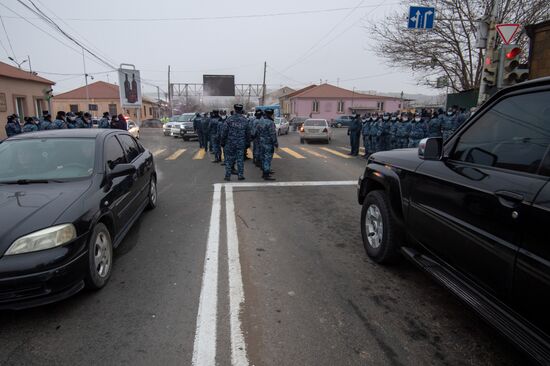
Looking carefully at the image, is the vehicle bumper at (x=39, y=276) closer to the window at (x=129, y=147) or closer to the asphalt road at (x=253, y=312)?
the asphalt road at (x=253, y=312)

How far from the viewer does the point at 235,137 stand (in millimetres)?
9055

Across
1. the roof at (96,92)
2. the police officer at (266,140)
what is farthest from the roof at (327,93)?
the police officer at (266,140)

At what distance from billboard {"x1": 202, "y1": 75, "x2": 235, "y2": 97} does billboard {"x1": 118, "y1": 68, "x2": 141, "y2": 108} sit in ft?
77.5

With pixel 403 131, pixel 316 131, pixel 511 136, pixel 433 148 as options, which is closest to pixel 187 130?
pixel 316 131

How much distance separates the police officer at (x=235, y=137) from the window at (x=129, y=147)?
135 inches

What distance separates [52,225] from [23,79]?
27949 millimetres

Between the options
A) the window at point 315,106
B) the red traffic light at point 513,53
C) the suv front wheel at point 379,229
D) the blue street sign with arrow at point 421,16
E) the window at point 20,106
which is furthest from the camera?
the window at point 315,106

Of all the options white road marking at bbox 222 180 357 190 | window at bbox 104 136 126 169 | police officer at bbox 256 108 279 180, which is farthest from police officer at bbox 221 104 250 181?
window at bbox 104 136 126 169

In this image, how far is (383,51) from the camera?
20.1 meters

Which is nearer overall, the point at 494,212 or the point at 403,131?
the point at 494,212

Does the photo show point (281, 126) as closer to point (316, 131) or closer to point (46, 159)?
point (316, 131)

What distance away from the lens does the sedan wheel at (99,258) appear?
3215mm

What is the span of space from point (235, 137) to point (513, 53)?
20.4 ft

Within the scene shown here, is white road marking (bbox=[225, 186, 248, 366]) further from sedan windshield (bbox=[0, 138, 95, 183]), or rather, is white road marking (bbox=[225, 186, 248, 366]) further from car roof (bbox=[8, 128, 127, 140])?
car roof (bbox=[8, 128, 127, 140])
